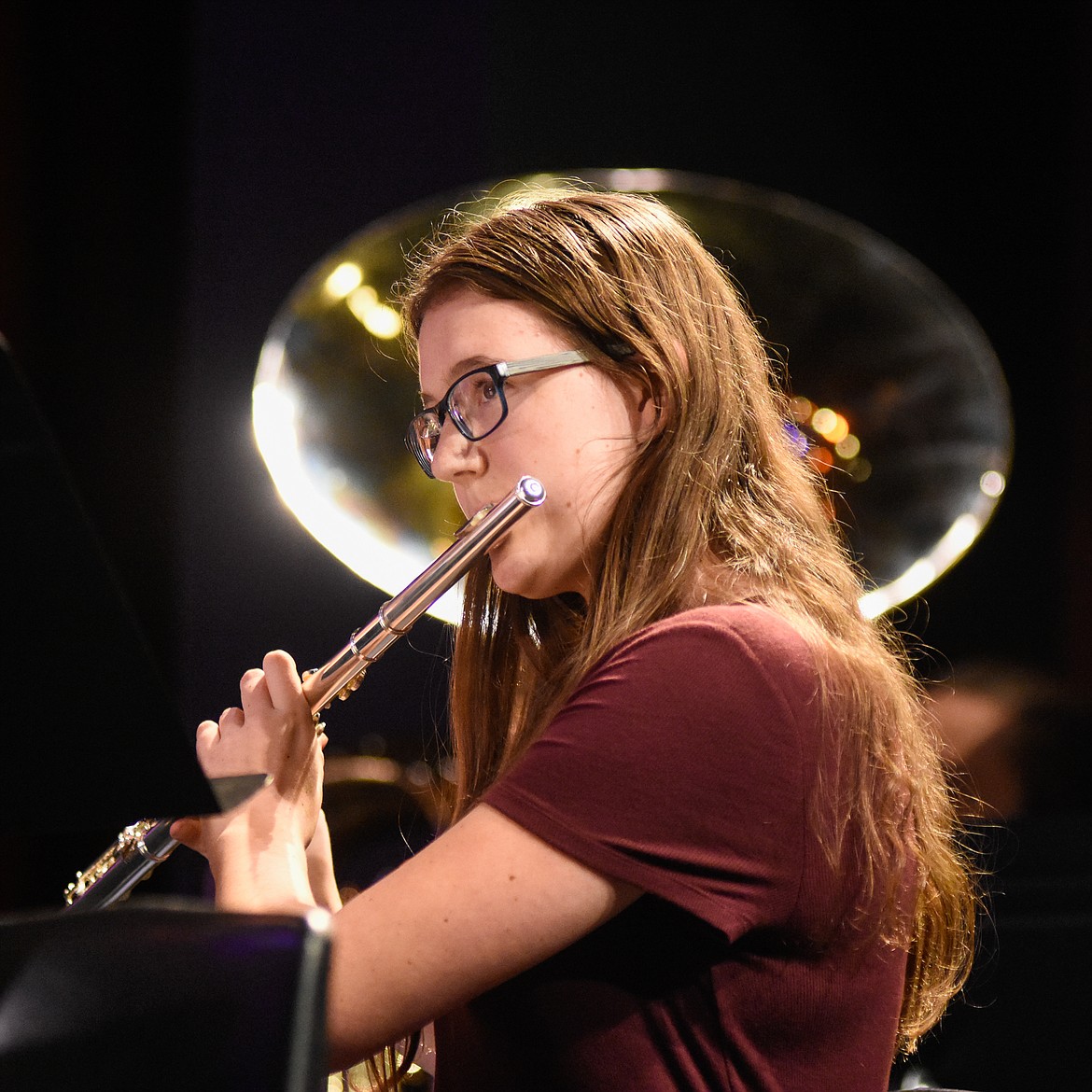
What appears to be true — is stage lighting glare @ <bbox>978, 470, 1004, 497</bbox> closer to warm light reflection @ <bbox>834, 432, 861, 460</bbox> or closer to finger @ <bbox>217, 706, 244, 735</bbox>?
warm light reflection @ <bbox>834, 432, 861, 460</bbox>

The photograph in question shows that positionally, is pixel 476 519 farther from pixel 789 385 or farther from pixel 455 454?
pixel 789 385

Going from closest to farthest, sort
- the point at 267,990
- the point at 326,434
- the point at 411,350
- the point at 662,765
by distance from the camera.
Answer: the point at 267,990 → the point at 662,765 → the point at 411,350 → the point at 326,434

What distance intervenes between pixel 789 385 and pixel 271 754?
44.5 inches

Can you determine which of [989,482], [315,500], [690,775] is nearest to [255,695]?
[690,775]

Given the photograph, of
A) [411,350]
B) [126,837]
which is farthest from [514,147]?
[126,837]

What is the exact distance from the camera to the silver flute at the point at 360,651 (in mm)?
991

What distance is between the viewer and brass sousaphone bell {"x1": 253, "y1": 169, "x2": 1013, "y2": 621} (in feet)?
6.32

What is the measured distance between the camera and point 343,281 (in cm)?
201

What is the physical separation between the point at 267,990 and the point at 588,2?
242 cm

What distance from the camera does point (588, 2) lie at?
2568 mm

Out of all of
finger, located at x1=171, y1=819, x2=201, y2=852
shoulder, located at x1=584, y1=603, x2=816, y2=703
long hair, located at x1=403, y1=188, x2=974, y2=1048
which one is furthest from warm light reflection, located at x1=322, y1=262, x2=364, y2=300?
shoulder, located at x1=584, y1=603, x2=816, y2=703

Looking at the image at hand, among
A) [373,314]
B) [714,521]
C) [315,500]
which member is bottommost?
[714,521]

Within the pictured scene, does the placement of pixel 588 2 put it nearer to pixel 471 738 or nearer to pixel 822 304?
pixel 822 304

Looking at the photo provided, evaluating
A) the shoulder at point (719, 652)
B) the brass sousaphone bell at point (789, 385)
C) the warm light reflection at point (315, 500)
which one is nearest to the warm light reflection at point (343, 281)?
the brass sousaphone bell at point (789, 385)
